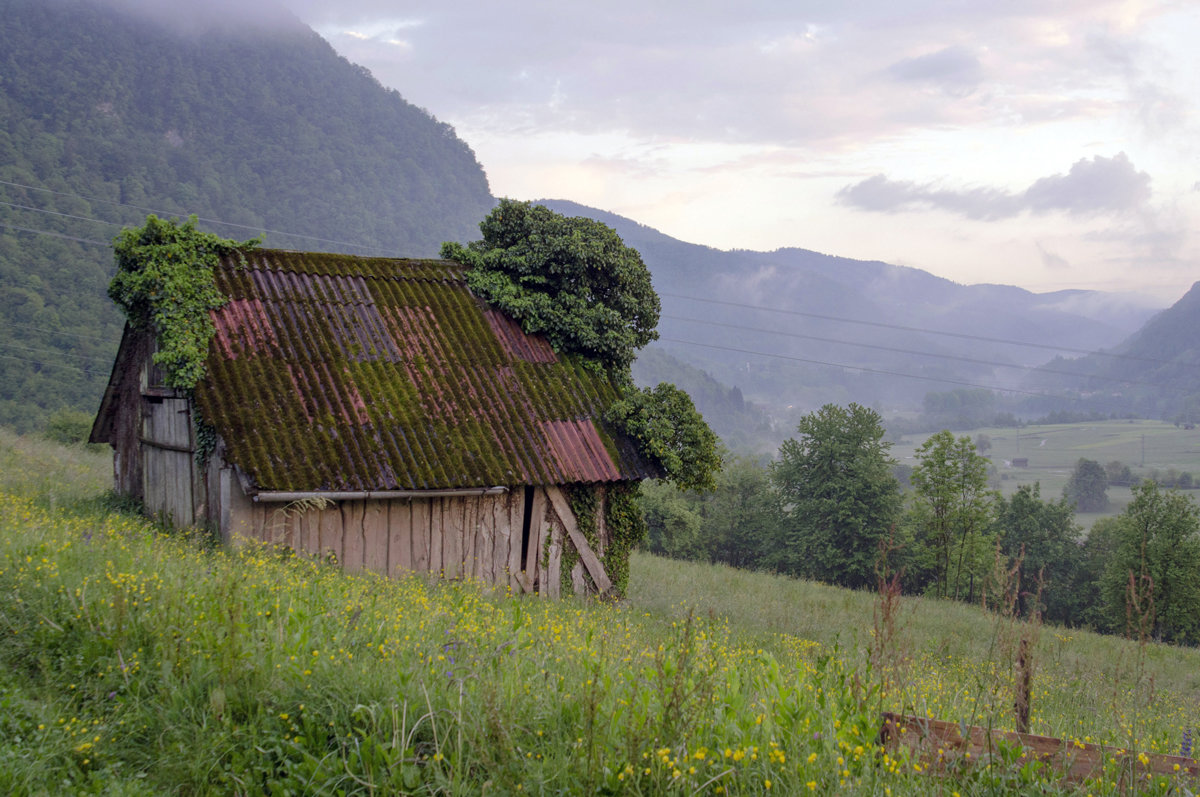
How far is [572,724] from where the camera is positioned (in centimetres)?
430

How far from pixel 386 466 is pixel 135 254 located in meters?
5.77

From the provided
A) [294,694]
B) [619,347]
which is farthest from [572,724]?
[619,347]

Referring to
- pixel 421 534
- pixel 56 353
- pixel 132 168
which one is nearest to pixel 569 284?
pixel 421 534

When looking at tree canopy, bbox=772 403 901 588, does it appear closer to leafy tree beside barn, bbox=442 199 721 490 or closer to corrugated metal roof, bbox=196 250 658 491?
leafy tree beside barn, bbox=442 199 721 490

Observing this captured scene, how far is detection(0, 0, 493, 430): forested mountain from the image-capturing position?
6651 cm

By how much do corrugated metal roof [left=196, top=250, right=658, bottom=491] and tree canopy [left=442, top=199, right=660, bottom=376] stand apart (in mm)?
481

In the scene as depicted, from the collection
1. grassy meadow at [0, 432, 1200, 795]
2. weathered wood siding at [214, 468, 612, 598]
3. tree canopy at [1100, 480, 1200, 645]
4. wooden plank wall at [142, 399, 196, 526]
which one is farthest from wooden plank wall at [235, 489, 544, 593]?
tree canopy at [1100, 480, 1200, 645]

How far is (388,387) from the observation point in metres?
13.1

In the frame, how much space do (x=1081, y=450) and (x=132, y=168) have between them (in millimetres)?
184661

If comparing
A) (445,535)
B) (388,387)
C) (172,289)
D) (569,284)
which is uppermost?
(569,284)

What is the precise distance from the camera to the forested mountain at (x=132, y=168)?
66.5 metres

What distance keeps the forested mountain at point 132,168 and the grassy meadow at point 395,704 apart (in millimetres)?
64223

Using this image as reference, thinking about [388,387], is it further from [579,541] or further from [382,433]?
[579,541]

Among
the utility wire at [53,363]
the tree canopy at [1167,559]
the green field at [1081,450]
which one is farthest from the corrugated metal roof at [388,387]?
the green field at [1081,450]
